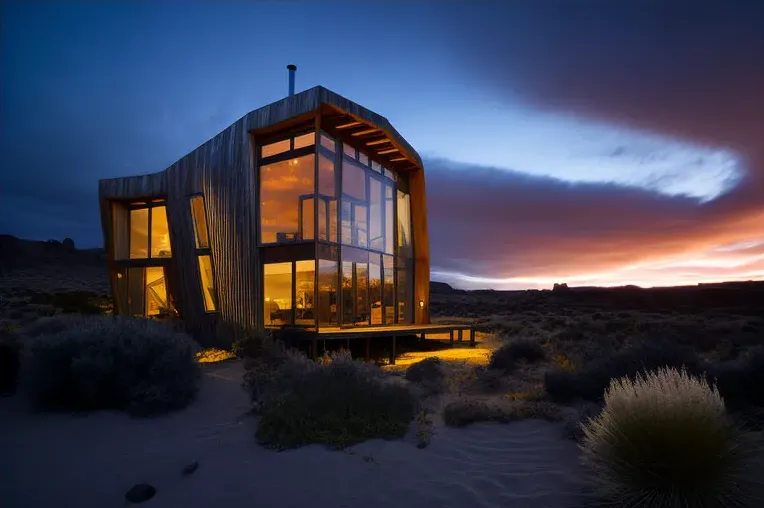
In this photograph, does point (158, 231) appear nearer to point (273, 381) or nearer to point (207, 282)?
point (207, 282)

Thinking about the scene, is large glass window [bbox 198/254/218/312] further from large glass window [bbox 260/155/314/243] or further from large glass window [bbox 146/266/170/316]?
large glass window [bbox 146/266/170/316]

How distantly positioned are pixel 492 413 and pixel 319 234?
24.7ft

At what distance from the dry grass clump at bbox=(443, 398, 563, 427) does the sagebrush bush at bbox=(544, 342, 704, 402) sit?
0.53 metres

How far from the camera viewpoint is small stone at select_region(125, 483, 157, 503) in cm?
395

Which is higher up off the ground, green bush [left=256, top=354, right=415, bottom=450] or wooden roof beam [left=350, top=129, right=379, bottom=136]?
wooden roof beam [left=350, top=129, right=379, bottom=136]

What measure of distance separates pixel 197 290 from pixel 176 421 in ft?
30.0

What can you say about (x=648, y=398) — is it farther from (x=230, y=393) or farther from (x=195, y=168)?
(x=195, y=168)

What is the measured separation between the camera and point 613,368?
642cm

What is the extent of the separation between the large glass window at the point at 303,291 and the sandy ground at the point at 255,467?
20.4 feet

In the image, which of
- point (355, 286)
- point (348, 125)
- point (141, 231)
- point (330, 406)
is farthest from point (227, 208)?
point (330, 406)

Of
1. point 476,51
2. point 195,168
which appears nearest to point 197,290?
point 195,168

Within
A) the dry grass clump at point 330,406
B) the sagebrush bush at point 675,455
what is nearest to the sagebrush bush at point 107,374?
the dry grass clump at point 330,406

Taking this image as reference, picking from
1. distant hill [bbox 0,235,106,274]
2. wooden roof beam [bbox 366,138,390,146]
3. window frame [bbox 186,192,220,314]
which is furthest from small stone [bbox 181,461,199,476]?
distant hill [bbox 0,235,106,274]

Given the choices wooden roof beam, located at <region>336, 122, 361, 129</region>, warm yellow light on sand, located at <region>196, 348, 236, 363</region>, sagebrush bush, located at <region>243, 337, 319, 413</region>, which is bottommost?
warm yellow light on sand, located at <region>196, 348, 236, 363</region>
